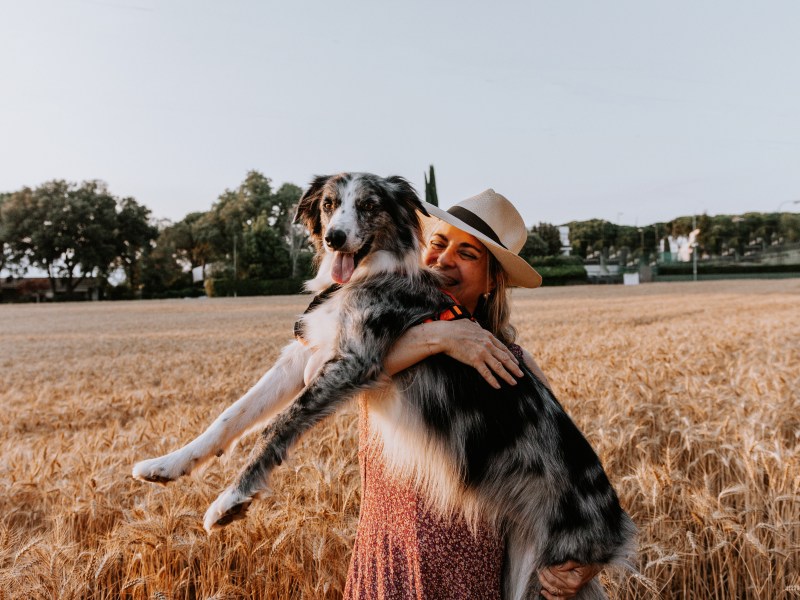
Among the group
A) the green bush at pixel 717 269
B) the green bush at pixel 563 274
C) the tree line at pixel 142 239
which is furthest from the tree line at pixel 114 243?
the green bush at pixel 717 269

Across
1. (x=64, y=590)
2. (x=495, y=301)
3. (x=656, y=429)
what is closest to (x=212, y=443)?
(x=64, y=590)

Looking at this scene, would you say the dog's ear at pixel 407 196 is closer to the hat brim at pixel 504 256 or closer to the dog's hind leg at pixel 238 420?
the hat brim at pixel 504 256

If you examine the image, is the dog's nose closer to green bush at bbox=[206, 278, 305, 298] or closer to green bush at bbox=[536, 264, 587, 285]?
green bush at bbox=[206, 278, 305, 298]

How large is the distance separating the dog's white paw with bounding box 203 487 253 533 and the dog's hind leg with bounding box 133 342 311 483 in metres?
0.36

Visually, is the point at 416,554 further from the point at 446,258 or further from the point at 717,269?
the point at 717,269

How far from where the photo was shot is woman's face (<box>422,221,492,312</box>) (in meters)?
3.24

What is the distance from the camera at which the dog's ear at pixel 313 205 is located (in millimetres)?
3707

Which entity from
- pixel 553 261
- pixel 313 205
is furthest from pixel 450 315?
pixel 553 261

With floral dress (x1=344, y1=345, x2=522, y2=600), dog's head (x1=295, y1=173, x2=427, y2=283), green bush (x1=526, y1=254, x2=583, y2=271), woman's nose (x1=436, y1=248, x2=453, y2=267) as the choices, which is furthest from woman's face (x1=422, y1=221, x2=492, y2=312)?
green bush (x1=526, y1=254, x2=583, y2=271)

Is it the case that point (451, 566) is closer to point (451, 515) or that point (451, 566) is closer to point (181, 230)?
point (451, 515)

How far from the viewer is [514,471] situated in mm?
2527

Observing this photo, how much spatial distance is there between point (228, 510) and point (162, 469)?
0.48 m

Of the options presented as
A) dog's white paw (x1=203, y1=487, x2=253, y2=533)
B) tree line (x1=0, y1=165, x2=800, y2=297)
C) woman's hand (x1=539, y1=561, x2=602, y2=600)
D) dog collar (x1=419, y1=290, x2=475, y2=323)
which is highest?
tree line (x1=0, y1=165, x2=800, y2=297)

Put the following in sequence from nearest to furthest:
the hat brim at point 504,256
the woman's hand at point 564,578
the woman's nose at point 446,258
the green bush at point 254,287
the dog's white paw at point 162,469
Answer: the woman's hand at point 564,578
the dog's white paw at point 162,469
the hat brim at point 504,256
the woman's nose at point 446,258
the green bush at point 254,287
